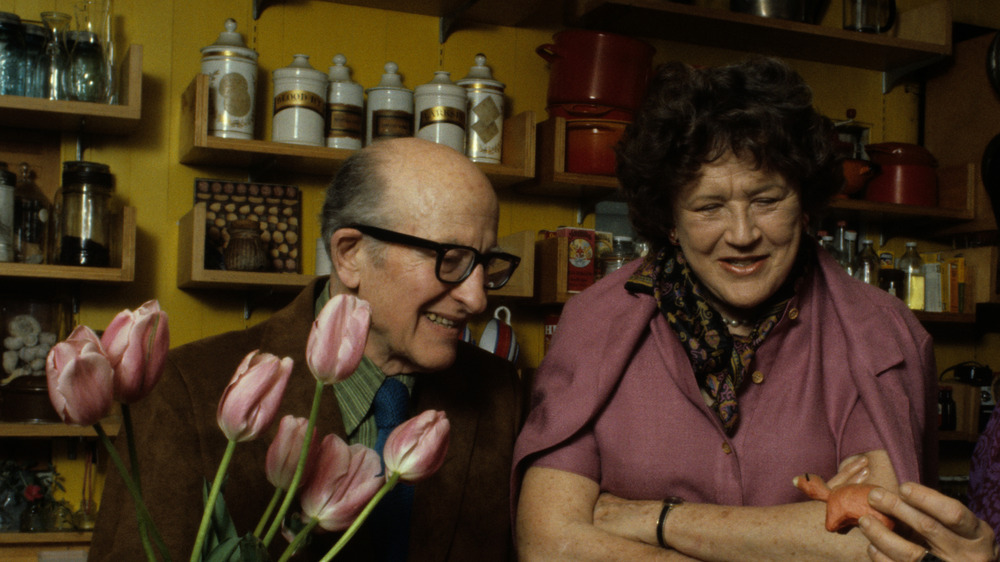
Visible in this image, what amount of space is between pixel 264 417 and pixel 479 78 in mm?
2061

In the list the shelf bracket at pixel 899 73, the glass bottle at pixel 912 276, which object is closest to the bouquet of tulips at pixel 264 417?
the glass bottle at pixel 912 276

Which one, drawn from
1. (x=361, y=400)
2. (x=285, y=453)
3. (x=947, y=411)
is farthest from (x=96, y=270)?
(x=947, y=411)

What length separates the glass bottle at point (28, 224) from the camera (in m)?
2.23

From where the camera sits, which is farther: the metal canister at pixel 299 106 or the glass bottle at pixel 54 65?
the metal canister at pixel 299 106

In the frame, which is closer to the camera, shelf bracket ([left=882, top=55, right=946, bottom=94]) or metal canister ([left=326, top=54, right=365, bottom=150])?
metal canister ([left=326, top=54, right=365, bottom=150])

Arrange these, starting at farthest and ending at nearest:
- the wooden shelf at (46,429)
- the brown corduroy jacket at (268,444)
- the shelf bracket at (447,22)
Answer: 1. the shelf bracket at (447,22)
2. the wooden shelf at (46,429)
3. the brown corduroy jacket at (268,444)

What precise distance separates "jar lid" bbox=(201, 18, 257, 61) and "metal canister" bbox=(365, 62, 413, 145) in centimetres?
33

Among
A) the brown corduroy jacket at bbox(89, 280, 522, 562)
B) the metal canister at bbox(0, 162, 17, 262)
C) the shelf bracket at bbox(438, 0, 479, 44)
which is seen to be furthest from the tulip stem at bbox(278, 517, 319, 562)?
the shelf bracket at bbox(438, 0, 479, 44)

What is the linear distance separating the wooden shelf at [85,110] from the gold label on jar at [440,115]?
2.33 feet

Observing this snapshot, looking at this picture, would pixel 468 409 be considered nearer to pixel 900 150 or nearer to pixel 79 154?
pixel 79 154

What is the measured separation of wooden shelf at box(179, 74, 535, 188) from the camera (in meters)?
2.22

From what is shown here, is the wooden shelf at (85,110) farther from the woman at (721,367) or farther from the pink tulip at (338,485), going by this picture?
the pink tulip at (338,485)

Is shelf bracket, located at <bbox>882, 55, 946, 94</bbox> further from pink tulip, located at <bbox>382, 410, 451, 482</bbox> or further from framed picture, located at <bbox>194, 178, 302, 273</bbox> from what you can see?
pink tulip, located at <bbox>382, 410, 451, 482</bbox>

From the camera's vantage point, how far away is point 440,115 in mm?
2418
